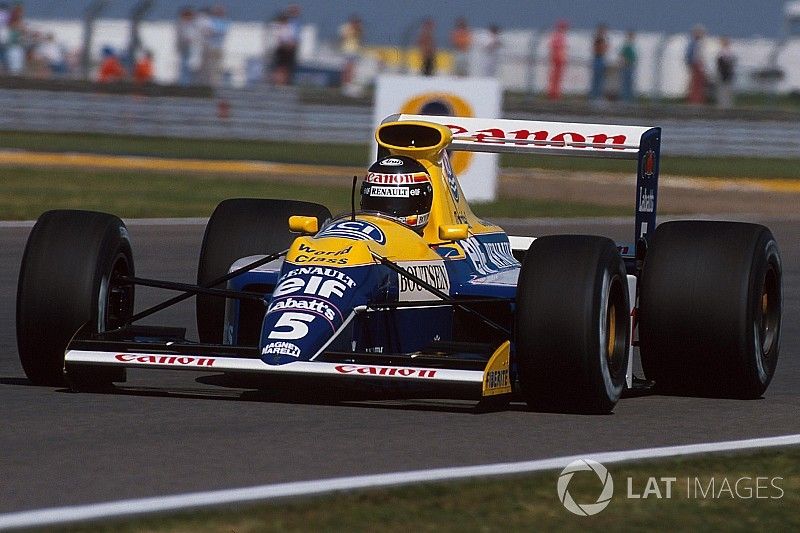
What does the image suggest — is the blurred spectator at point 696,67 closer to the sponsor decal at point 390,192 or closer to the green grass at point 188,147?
the green grass at point 188,147

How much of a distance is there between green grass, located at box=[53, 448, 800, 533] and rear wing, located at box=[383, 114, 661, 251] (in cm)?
335

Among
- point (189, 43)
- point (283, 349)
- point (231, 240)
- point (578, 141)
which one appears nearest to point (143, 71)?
point (189, 43)

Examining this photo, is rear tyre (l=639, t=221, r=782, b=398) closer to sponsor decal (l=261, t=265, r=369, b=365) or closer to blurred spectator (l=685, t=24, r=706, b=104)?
sponsor decal (l=261, t=265, r=369, b=365)

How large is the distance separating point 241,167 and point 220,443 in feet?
66.1

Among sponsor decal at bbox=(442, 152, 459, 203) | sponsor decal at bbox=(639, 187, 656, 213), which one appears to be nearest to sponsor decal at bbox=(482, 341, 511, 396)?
sponsor decal at bbox=(442, 152, 459, 203)

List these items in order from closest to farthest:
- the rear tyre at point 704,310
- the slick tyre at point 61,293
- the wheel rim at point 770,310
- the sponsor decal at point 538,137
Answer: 1. the slick tyre at point 61,293
2. the rear tyre at point 704,310
3. the wheel rim at point 770,310
4. the sponsor decal at point 538,137

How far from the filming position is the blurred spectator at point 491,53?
37.2 meters

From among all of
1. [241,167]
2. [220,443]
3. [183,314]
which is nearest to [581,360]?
[220,443]

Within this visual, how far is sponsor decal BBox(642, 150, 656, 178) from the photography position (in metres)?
9.63

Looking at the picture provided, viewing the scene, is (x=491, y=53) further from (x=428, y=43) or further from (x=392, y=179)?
(x=392, y=179)

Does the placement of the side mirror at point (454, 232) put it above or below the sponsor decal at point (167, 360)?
above

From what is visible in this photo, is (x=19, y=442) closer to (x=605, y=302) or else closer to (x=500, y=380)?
(x=500, y=380)

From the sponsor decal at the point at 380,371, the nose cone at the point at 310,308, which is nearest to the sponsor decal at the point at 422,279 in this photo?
the nose cone at the point at 310,308

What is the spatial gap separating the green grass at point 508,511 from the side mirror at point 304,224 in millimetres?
2817
